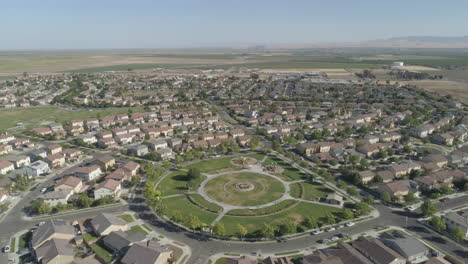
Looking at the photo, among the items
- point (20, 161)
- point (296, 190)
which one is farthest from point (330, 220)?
point (20, 161)

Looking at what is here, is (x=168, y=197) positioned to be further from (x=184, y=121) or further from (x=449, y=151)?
(x=449, y=151)

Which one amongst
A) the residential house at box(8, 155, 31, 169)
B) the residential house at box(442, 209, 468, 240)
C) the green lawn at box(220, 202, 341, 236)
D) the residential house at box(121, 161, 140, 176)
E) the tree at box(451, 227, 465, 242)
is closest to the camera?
the tree at box(451, 227, 465, 242)

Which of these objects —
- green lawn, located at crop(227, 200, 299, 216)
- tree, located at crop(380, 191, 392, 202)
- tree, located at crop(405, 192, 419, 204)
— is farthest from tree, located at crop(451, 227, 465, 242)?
green lawn, located at crop(227, 200, 299, 216)

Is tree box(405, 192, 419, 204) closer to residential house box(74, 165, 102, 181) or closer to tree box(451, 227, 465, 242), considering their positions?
tree box(451, 227, 465, 242)

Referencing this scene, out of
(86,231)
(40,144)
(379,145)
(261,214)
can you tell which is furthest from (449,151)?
(40,144)

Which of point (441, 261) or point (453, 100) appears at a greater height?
point (453, 100)

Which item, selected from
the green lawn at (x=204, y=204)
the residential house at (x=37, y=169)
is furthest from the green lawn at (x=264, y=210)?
the residential house at (x=37, y=169)
